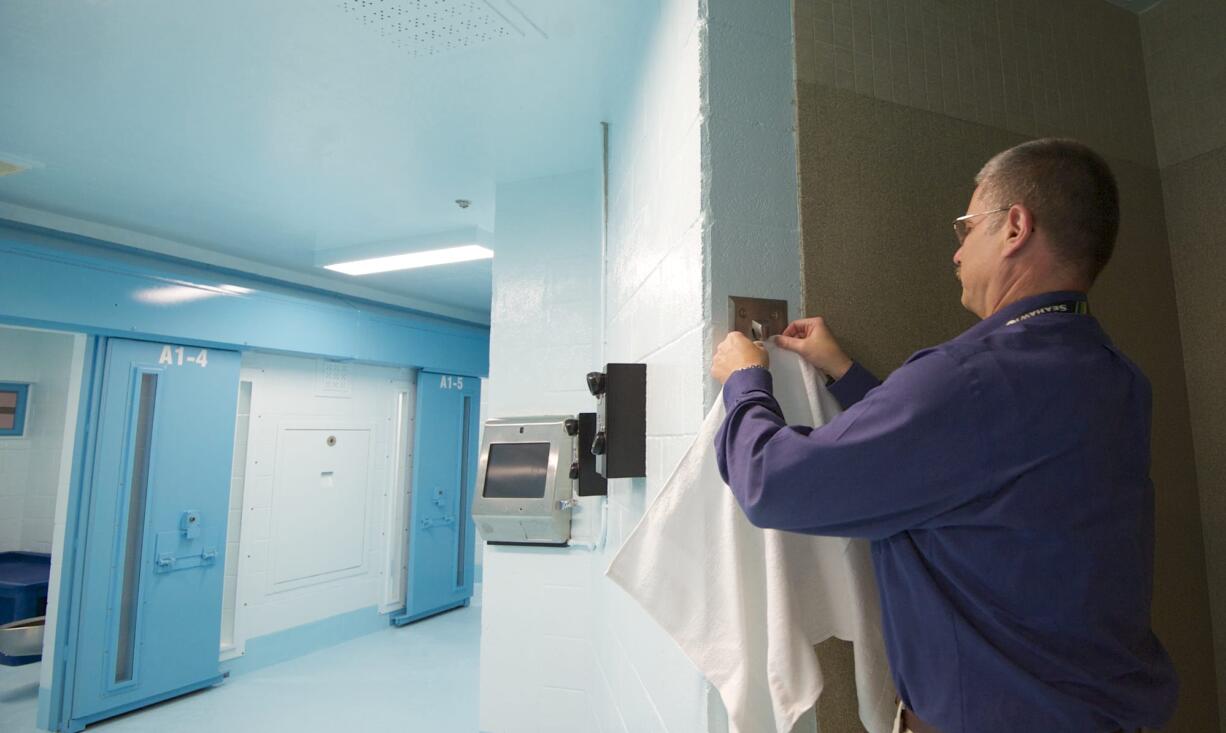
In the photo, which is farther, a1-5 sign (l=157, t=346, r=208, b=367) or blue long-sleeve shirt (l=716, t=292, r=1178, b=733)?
a1-5 sign (l=157, t=346, r=208, b=367)

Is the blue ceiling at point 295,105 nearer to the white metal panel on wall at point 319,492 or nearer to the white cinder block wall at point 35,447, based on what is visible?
the white metal panel on wall at point 319,492

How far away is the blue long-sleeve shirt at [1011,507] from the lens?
76 cm

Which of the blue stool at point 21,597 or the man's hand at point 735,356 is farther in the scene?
the blue stool at point 21,597

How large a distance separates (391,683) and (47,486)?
3.16m

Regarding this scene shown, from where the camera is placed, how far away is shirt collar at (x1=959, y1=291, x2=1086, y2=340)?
0.86 metres

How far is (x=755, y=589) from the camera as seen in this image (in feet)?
3.44

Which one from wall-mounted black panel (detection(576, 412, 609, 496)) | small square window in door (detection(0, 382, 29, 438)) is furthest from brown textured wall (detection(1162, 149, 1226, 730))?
small square window in door (detection(0, 382, 29, 438))

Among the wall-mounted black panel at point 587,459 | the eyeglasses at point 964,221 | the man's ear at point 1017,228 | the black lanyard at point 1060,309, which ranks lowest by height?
the wall-mounted black panel at point 587,459

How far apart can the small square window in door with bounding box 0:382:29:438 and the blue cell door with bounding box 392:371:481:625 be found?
284cm

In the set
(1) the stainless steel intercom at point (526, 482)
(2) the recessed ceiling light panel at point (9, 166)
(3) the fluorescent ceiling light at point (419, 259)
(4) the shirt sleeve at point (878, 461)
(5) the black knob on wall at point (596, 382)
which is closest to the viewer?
(4) the shirt sleeve at point (878, 461)

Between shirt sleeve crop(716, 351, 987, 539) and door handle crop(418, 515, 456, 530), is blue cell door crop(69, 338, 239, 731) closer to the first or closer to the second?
door handle crop(418, 515, 456, 530)

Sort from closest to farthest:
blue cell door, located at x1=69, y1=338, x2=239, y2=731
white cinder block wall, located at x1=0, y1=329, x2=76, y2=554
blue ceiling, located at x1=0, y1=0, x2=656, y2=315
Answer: blue ceiling, located at x1=0, y1=0, x2=656, y2=315, blue cell door, located at x1=69, y1=338, x2=239, y2=731, white cinder block wall, located at x1=0, y1=329, x2=76, y2=554

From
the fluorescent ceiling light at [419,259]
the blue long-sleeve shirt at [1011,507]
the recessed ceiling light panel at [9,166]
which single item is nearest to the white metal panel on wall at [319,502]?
the fluorescent ceiling light at [419,259]

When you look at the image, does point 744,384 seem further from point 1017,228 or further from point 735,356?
point 1017,228
